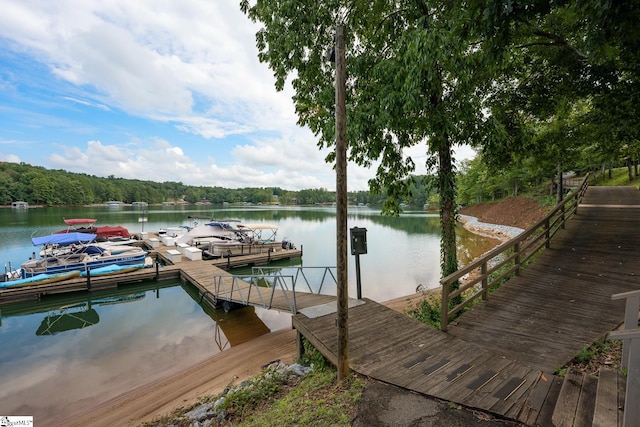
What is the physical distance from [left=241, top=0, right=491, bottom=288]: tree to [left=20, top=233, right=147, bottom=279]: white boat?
45.2 feet

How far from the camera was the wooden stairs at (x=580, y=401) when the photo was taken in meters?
2.30

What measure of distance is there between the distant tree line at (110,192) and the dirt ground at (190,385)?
85.3 ft

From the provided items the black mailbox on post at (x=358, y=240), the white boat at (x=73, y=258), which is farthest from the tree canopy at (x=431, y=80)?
the white boat at (x=73, y=258)

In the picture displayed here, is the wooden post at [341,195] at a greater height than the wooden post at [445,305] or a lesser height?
greater

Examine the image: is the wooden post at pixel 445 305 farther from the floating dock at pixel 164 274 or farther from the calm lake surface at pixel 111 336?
the floating dock at pixel 164 274

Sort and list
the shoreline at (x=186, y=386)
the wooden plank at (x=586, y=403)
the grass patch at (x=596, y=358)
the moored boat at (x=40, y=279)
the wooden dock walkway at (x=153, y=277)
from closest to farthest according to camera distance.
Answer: the wooden plank at (x=586, y=403)
the grass patch at (x=596, y=358)
the shoreline at (x=186, y=386)
the wooden dock walkway at (x=153, y=277)
the moored boat at (x=40, y=279)

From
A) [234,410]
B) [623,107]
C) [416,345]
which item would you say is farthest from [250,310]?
[623,107]

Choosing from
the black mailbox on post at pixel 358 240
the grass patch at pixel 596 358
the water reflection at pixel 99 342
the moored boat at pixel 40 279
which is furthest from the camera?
the moored boat at pixel 40 279

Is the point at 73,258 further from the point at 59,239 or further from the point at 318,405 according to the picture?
the point at 318,405

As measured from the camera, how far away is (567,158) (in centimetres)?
971

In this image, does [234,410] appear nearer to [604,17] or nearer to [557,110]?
[604,17]

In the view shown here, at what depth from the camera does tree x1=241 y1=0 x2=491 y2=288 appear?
4402mm

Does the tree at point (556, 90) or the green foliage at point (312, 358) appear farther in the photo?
the tree at point (556, 90)

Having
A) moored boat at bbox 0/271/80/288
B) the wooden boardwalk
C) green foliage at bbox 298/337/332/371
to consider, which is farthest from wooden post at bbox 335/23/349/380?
moored boat at bbox 0/271/80/288
